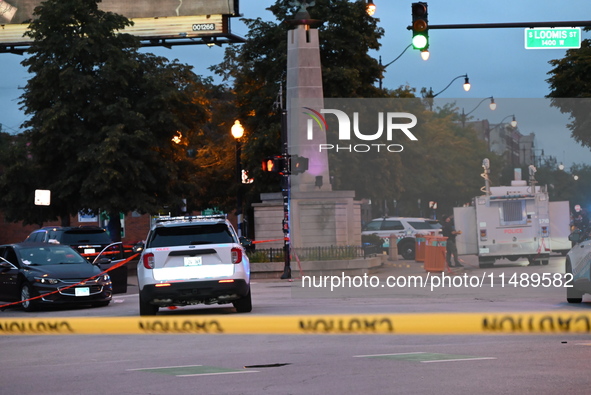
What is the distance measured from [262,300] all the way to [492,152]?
6.49 metres

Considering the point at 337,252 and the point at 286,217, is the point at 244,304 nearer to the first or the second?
the point at 337,252

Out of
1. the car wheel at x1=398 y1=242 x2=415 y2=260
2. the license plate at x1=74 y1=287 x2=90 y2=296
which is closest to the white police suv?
the car wheel at x1=398 y1=242 x2=415 y2=260

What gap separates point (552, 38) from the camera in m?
23.5

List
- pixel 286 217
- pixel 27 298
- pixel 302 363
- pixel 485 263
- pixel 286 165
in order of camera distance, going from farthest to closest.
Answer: pixel 286 217 < pixel 286 165 < pixel 27 298 < pixel 485 263 < pixel 302 363

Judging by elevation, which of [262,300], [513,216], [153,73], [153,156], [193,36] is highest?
[193,36]

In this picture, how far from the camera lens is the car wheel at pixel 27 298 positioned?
21.6 meters

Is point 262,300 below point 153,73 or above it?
below

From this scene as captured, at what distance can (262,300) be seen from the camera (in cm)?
2248

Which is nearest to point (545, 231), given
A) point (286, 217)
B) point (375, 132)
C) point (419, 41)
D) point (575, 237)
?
point (575, 237)

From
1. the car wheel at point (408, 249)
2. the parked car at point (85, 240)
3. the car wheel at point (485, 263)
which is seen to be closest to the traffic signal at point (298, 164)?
the parked car at point (85, 240)

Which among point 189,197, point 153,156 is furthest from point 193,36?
point 153,156

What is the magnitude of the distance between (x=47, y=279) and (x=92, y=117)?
2307 centimetres

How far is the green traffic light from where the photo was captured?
2277cm

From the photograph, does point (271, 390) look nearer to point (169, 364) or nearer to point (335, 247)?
point (169, 364)
